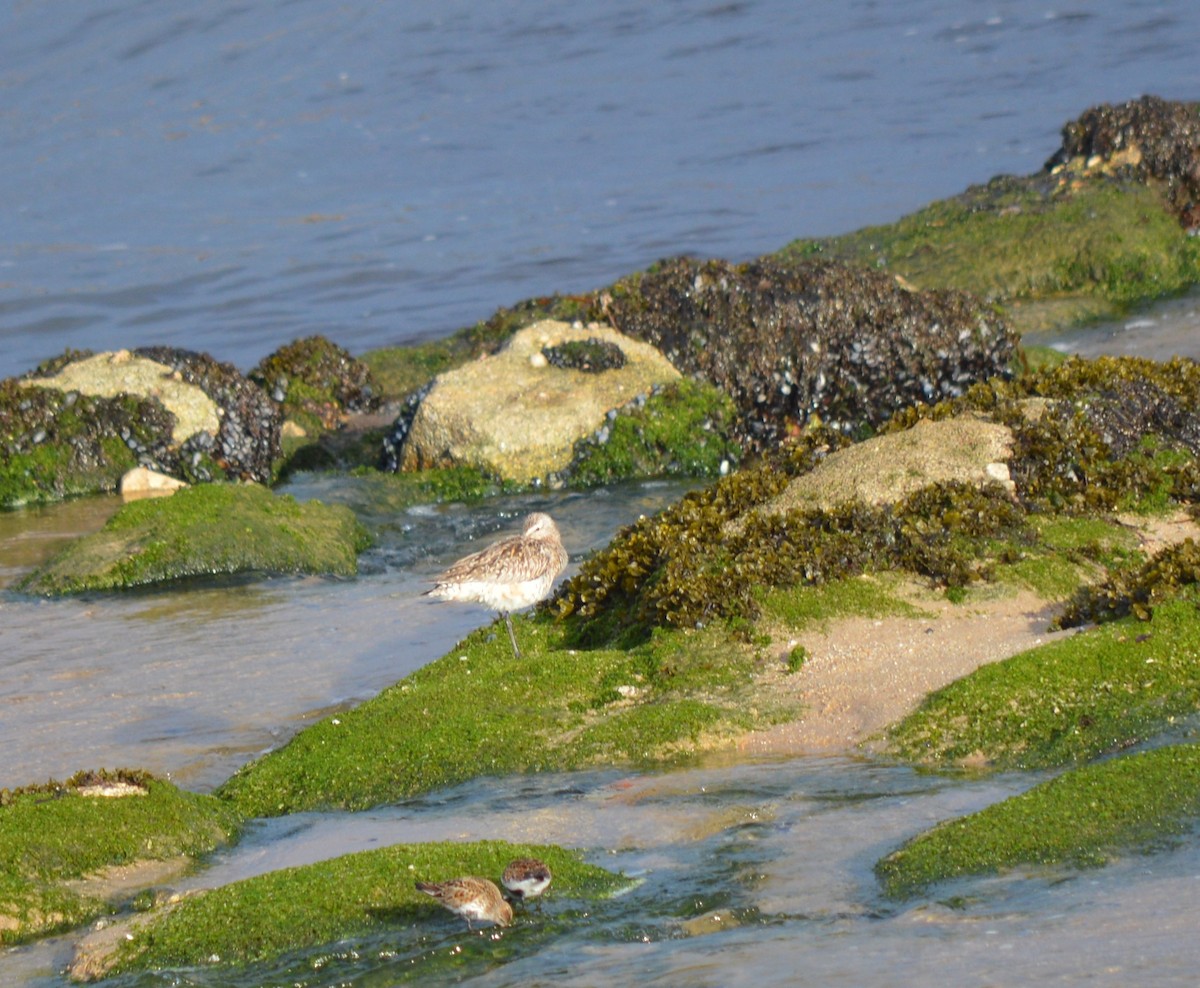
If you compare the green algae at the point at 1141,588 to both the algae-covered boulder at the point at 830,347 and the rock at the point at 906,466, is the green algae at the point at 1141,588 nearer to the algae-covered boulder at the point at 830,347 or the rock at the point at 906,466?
the rock at the point at 906,466

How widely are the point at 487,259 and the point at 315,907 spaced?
1991 cm

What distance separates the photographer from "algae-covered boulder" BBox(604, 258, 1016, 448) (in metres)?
14.6

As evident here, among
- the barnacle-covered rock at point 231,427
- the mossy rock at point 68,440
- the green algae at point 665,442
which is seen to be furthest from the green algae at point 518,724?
the mossy rock at point 68,440

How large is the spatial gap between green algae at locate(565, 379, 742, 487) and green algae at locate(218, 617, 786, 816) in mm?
6019

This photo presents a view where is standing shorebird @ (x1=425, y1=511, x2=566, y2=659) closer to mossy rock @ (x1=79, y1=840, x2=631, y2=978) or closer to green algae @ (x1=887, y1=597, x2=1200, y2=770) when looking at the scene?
green algae @ (x1=887, y1=597, x2=1200, y2=770)

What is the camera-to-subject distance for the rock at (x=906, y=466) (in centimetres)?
838

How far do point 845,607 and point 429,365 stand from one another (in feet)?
34.9

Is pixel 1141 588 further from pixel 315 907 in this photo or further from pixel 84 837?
pixel 84 837

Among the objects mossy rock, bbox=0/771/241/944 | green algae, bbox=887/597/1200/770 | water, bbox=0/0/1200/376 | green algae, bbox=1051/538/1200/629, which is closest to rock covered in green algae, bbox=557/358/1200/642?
green algae, bbox=1051/538/1200/629

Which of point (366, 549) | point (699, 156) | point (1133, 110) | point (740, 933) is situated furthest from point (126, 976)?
point (699, 156)

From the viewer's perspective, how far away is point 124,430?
48.6 ft

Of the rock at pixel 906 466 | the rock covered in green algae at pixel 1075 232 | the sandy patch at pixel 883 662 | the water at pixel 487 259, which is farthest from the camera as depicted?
the rock covered in green algae at pixel 1075 232

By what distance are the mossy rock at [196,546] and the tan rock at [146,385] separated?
2804 millimetres

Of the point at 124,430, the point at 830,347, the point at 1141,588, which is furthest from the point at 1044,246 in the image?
the point at 1141,588
